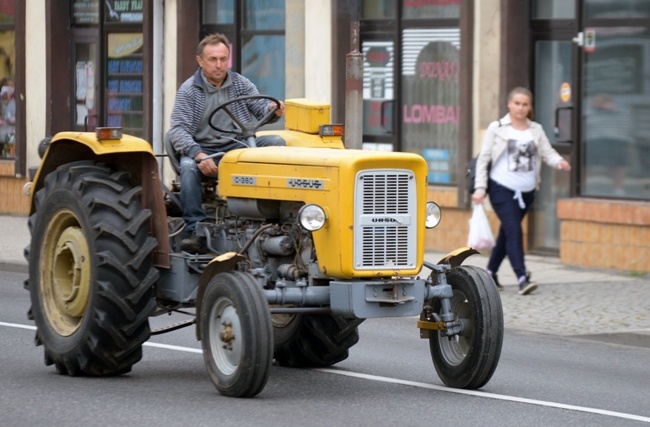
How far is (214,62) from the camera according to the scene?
10.7m

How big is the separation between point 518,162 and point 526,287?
1.16m

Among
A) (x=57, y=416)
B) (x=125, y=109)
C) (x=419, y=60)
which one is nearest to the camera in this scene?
(x=57, y=416)

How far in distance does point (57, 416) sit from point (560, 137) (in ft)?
33.8

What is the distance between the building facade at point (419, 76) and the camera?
17.5 meters

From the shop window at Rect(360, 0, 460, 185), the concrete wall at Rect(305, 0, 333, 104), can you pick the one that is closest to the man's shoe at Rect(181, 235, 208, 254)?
the shop window at Rect(360, 0, 460, 185)

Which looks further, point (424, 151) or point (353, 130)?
point (424, 151)

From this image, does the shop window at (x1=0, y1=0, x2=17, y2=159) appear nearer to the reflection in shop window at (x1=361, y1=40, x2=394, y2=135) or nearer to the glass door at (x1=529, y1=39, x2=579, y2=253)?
the reflection in shop window at (x1=361, y1=40, x2=394, y2=135)

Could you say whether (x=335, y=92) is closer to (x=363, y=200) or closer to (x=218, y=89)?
(x=218, y=89)

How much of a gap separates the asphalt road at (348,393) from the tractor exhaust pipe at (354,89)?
479cm

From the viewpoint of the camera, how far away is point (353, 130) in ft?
55.5

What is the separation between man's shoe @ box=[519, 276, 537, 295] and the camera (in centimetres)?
1540

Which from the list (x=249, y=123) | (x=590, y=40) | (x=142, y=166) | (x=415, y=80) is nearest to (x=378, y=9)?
(x=415, y=80)

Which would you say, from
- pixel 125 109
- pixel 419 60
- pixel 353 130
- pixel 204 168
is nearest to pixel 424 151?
pixel 419 60

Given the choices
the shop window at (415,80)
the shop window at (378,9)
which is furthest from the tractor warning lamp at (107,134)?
the shop window at (378,9)
